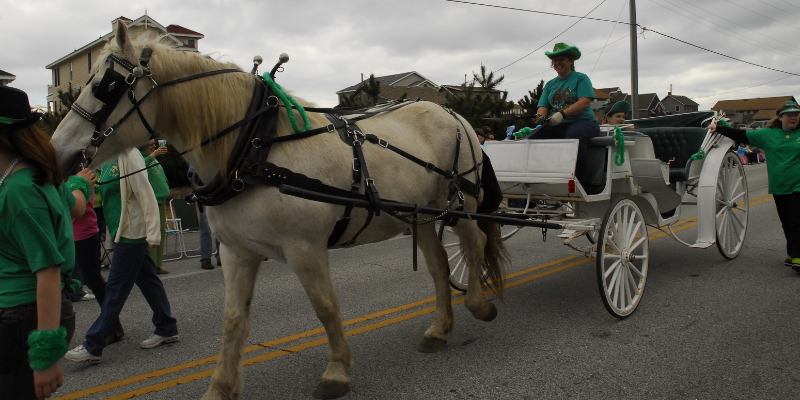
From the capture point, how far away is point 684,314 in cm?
481

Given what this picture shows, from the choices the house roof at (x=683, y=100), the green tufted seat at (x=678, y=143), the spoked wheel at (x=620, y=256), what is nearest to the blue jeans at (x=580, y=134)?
the spoked wheel at (x=620, y=256)

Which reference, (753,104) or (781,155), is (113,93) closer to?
(781,155)

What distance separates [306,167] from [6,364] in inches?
65.5

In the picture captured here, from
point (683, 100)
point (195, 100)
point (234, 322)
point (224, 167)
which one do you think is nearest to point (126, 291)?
point (234, 322)

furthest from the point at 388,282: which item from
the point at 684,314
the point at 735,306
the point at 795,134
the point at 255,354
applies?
the point at 795,134

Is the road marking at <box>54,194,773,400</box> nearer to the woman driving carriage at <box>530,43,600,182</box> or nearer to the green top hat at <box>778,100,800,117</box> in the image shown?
the woman driving carriage at <box>530,43,600,182</box>

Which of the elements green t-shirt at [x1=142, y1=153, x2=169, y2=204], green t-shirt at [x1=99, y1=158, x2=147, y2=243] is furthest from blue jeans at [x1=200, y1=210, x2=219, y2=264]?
green t-shirt at [x1=99, y1=158, x2=147, y2=243]

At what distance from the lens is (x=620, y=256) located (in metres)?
4.88

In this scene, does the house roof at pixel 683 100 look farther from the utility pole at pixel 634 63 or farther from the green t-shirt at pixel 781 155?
the green t-shirt at pixel 781 155

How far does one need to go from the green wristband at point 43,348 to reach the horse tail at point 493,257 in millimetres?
3423

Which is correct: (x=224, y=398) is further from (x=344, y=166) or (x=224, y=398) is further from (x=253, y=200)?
(x=344, y=166)

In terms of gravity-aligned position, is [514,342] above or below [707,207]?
below

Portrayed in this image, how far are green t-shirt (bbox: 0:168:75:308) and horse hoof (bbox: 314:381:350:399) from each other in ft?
5.55

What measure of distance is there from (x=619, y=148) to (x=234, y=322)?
3949 millimetres
